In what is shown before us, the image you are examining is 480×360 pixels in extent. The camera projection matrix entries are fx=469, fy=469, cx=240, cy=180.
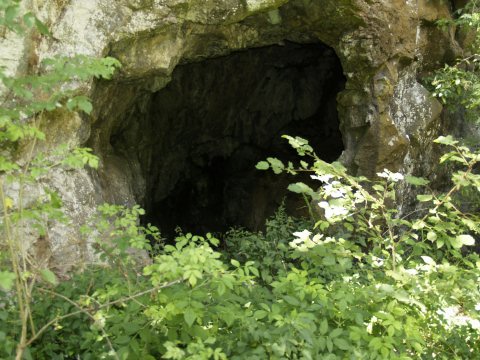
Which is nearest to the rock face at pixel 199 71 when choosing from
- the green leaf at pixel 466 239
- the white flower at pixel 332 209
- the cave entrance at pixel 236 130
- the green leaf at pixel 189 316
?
the cave entrance at pixel 236 130

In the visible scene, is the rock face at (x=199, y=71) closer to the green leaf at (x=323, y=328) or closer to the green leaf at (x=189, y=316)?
the green leaf at (x=189, y=316)

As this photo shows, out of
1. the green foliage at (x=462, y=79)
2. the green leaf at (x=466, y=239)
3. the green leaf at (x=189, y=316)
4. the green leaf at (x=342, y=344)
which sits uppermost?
the green foliage at (x=462, y=79)

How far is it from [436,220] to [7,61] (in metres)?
3.59

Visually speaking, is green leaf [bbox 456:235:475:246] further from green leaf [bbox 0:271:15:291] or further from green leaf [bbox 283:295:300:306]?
green leaf [bbox 0:271:15:291]

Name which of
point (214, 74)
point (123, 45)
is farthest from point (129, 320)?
point (214, 74)

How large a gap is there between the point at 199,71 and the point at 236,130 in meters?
2.18

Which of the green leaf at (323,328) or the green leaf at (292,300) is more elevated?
the green leaf at (292,300)

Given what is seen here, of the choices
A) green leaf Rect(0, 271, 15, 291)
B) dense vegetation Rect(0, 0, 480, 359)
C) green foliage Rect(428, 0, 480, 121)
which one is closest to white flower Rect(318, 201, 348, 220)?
dense vegetation Rect(0, 0, 480, 359)

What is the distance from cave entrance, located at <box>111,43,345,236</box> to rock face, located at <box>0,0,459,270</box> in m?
0.05

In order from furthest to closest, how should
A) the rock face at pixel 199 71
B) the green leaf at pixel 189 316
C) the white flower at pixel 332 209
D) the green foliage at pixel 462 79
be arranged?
the green foliage at pixel 462 79
the rock face at pixel 199 71
the white flower at pixel 332 209
the green leaf at pixel 189 316

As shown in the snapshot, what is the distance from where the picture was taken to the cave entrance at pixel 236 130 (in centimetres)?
910

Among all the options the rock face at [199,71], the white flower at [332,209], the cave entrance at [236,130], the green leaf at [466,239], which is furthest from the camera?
the cave entrance at [236,130]

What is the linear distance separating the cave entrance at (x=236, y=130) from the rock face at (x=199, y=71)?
5 centimetres

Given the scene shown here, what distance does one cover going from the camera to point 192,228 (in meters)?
10.4
